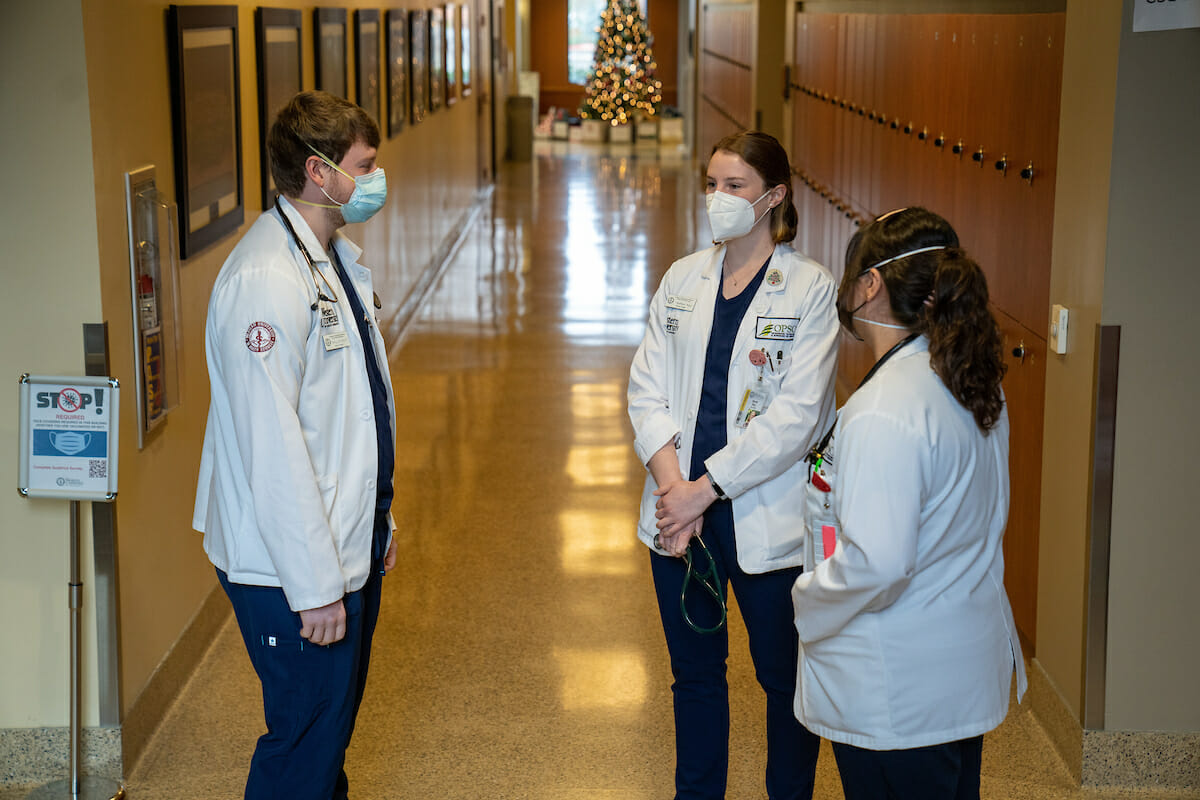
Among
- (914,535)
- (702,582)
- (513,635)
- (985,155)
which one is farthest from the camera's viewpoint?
(985,155)

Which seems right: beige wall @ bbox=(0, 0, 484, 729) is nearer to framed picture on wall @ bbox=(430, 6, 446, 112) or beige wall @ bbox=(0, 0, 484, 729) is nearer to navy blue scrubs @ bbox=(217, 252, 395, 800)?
navy blue scrubs @ bbox=(217, 252, 395, 800)

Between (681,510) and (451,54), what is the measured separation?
10.6 meters

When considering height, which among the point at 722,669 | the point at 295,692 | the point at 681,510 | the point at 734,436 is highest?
the point at 734,436

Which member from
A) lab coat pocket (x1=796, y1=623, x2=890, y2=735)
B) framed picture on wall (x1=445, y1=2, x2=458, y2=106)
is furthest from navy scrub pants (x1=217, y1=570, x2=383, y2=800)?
framed picture on wall (x1=445, y1=2, x2=458, y2=106)

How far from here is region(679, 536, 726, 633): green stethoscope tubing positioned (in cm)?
267

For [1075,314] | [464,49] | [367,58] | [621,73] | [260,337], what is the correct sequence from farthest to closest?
1. [621,73]
2. [464,49]
3. [367,58]
4. [1075,314]
5. [260,337]

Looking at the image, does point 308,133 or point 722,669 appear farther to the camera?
point 722,669

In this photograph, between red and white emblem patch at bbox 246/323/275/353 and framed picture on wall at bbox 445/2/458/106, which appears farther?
framed picture on wall at bbox 445/2/458/106

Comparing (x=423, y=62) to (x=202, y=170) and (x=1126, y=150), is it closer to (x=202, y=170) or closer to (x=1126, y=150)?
(x=202, y=170)

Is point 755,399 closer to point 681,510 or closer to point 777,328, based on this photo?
point 777,328

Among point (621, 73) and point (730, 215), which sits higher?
point (621, 73)

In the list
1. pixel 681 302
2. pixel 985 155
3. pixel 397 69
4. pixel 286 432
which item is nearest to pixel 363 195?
pixel 286 432

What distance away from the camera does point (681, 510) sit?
2.59 m

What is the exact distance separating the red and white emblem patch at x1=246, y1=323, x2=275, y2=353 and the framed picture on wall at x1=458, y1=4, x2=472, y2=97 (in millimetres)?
11245
